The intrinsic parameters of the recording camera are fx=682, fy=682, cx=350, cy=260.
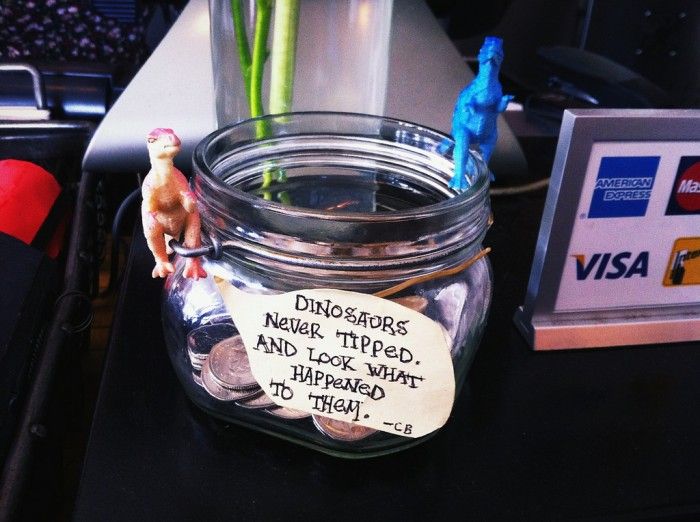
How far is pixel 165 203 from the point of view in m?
0.32

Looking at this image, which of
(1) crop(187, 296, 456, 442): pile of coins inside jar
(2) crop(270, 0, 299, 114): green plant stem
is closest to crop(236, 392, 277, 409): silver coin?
(1) crop(187, 296, 456, 442): pile of coins inside jar

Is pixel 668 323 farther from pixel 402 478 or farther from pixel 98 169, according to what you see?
pixel 98 169

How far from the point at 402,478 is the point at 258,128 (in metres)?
0.23

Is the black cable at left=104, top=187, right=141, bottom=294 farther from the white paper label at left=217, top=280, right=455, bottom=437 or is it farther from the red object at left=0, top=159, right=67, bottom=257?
the white paper label at left=217, top=280, right=455, bottom=437

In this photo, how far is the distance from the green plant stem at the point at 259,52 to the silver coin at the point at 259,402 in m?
0.21

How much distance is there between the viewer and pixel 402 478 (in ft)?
1.16

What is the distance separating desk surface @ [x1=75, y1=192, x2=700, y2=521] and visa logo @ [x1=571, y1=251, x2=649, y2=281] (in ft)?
0.19

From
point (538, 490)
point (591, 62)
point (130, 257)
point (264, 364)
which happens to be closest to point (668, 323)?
point (538, 490)

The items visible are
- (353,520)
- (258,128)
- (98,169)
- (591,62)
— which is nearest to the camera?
(353,520)

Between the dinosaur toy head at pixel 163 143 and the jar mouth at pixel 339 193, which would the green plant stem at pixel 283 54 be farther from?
the dinosaur toy head at pixel 163 143

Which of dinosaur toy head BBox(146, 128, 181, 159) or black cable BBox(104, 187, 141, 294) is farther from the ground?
dinosaur toy head BBox(146, 128, 181, 159)

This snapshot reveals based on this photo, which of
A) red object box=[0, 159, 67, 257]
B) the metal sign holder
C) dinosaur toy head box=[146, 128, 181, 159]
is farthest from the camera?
red object box=[0, 159, 67, 257]

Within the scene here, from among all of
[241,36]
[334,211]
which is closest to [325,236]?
[334,211]

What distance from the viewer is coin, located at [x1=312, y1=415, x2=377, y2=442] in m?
0.35
